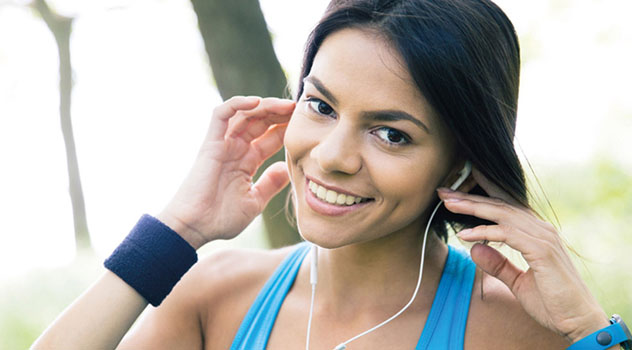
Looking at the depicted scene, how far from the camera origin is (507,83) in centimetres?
225

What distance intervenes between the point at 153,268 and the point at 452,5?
136cm

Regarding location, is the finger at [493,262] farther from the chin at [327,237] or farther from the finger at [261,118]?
the finger at [261,118]

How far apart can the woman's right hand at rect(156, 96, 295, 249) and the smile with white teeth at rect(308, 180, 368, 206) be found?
0.54 m

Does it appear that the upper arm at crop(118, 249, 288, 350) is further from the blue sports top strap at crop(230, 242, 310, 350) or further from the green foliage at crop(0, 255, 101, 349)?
the green foliage at crop(0, 255, 101, 349)

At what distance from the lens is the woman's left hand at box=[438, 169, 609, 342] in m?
2.09

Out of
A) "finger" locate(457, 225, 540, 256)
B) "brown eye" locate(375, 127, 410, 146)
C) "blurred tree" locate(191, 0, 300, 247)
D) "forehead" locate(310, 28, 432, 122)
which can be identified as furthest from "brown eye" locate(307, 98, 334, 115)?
"blurred tree" locate(191, 0, 300, 247)

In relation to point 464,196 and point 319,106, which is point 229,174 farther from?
→ point 464,196

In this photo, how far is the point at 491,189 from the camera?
7.48 feet

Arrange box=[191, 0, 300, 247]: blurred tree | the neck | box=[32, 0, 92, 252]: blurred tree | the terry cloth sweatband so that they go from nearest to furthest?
the terry cloth sweatband → the neck → box=[191, 0, 300, 247]: blurred tree → box=[32, 0, 92, 252]: blurred tree

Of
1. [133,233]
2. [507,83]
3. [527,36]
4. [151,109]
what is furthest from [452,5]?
[151,109]

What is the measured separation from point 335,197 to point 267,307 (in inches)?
26.9

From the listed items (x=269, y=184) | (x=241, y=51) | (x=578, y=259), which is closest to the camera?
(x=269, y=184)

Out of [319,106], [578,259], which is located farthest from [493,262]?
[578,259]

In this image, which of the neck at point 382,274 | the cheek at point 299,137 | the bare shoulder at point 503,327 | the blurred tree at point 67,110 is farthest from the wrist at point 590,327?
the blurred tree at point 67,110
